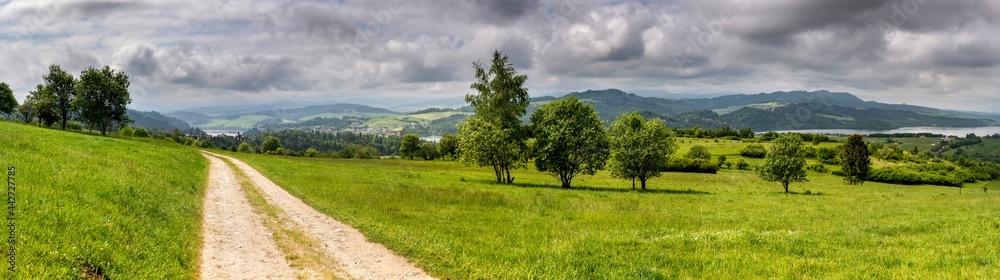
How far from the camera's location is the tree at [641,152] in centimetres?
5031

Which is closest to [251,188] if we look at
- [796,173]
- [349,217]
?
[349,217]

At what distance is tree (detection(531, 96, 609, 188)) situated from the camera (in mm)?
47125

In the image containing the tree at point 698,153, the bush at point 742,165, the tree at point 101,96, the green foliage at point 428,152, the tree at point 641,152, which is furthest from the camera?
the green foliage at point 428,152

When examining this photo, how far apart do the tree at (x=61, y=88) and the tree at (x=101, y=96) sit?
11305 millimetres

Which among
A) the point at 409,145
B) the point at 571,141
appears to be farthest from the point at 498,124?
the point at 409,145

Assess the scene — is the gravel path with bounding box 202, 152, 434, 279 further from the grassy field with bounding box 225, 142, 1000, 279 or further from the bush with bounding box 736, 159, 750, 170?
the bush with bounding box 736, 159, 750, 170

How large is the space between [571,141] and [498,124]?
10625mm

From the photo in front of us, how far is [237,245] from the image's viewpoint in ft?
46.1

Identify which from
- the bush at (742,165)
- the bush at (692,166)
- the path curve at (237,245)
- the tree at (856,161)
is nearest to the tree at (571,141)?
the path curve at (237,245)

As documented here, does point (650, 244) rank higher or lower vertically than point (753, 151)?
higher

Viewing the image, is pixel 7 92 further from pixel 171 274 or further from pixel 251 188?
pixel 171 274

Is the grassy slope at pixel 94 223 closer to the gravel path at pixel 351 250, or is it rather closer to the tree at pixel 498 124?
the gravel path at pixel 351 250

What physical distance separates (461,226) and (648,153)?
120 ft

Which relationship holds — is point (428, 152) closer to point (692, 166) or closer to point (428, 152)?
point (428, 152)
